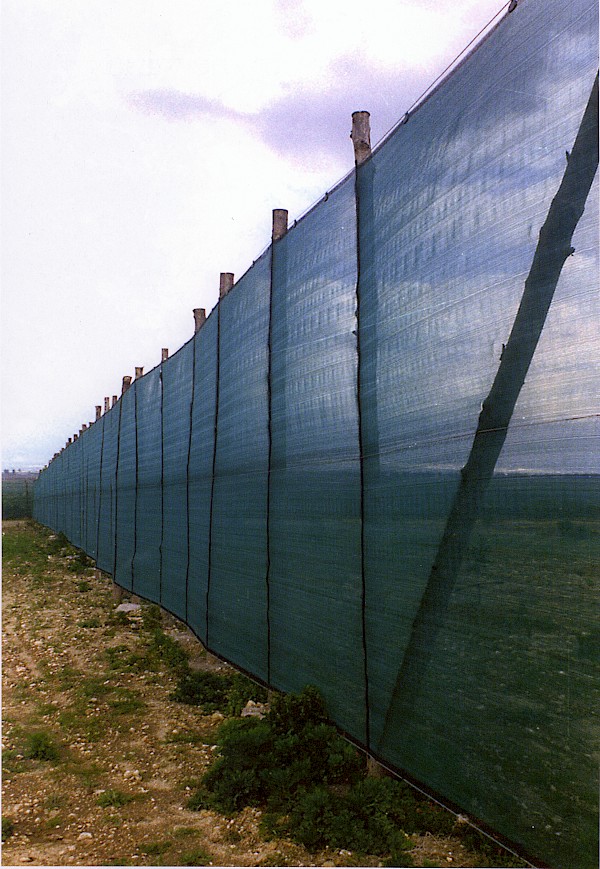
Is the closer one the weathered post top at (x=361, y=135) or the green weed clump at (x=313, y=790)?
the green weed clump at (x=313, y=790)

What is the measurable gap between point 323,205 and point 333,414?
1486 millimetres

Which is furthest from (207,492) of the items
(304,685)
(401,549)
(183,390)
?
(401,549)

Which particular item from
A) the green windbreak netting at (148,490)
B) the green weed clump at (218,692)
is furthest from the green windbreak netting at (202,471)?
the green windbreak netting at (148,490)

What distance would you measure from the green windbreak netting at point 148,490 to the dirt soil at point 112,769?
5.42ft

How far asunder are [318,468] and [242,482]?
164 centimetres

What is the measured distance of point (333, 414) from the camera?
13.4 feet

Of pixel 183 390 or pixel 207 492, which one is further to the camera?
pixel 183 390

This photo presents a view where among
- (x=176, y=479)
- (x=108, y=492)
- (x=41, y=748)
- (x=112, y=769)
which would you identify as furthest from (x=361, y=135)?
(x=108, y=492)

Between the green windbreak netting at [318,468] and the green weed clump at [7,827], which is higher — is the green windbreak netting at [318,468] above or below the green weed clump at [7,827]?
above

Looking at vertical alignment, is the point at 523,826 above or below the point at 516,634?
below

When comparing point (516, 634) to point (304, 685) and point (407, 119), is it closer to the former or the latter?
point (304, 685)

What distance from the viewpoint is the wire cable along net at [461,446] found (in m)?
2.36

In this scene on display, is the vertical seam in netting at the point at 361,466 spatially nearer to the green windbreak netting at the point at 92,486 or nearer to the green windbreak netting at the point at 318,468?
the green windbreak netting at the point at 318,468

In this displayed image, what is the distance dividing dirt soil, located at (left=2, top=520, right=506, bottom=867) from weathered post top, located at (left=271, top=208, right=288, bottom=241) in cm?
386
